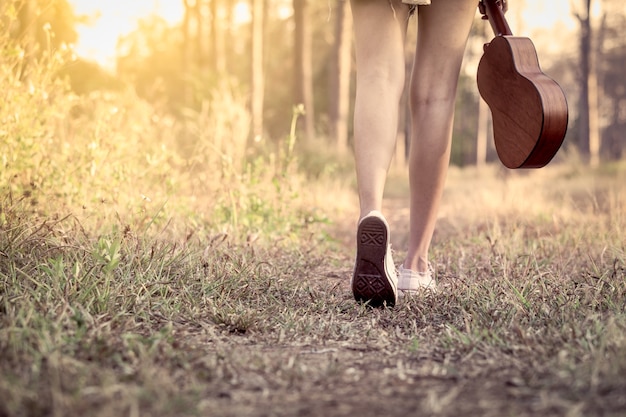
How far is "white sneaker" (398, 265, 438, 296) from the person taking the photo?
226 centimetres

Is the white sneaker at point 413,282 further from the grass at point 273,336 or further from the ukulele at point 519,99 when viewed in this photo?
the ukulele at point 519,99

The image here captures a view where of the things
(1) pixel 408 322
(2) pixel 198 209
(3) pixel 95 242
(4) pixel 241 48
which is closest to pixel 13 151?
(3) pixel 95 242

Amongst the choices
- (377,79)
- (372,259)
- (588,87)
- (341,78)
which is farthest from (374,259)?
(588,87)

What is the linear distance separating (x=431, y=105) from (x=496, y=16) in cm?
38

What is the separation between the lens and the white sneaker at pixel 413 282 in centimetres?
226

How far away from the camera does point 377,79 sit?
223 centimetres

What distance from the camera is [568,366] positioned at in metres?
1.28

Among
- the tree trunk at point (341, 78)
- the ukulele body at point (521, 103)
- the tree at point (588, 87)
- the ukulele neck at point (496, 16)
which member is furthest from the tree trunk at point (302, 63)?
the ukulele body at point (521, 103)

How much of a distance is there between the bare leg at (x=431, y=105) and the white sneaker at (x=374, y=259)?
1.13 feet

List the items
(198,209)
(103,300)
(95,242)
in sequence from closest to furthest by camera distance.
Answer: (103,300), (95,242), (198,209)

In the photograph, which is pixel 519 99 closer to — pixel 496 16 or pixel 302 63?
pixel 496 16

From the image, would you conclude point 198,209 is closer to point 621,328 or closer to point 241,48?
point 621,328

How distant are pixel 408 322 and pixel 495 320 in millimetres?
250

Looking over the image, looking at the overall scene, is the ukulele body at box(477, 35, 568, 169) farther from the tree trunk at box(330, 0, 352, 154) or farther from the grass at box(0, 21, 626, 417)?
the tree trunk at box(330, 0, 352, 154)
